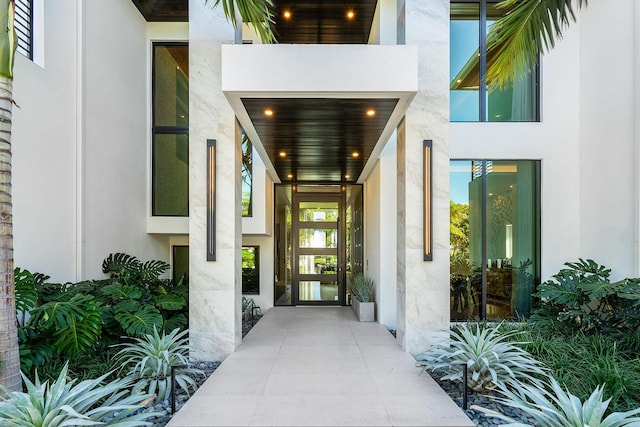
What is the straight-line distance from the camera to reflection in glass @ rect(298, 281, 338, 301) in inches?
411

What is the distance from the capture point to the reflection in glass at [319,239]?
1059cm

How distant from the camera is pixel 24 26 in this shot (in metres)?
5.68

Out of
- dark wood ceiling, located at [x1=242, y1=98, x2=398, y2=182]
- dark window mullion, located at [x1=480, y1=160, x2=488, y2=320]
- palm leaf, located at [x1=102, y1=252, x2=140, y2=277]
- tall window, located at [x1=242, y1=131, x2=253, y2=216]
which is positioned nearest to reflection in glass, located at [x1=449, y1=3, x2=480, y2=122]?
dark window mullion, located at [x1=480, y1=160, x2=488, y2=320]

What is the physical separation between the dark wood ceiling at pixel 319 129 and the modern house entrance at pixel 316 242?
1.93 meters

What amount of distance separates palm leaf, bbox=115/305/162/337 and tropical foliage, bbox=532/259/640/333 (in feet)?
19.1

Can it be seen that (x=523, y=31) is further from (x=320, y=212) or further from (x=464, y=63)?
(x=320, y=212)

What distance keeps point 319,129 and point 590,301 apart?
16.3 feet

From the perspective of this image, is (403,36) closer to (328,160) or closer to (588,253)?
(328,160)

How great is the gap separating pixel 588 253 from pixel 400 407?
572cm

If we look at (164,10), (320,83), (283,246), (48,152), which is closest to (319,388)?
(320,83)

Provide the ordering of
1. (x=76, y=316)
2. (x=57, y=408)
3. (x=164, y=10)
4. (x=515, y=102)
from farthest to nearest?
(x=164, y=10) < (x=515, y=102) < (x=76, y=316) < (x=57, y=408)

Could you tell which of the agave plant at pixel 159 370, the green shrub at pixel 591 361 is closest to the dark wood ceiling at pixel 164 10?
the agave plant at pixel 159 370

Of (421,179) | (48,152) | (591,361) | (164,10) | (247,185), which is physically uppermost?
(164,10)

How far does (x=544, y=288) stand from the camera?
667 cm
